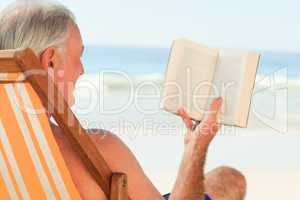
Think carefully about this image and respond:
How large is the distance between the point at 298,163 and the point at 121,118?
2.38 metres

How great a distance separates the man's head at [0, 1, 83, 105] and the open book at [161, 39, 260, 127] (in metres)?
0.49

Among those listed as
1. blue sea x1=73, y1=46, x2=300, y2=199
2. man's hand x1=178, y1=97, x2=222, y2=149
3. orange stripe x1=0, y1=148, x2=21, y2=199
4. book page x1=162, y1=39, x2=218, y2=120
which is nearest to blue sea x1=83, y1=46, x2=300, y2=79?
blue sea x1=73, y1=46, x2=300, y2=199

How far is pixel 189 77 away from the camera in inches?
73.0

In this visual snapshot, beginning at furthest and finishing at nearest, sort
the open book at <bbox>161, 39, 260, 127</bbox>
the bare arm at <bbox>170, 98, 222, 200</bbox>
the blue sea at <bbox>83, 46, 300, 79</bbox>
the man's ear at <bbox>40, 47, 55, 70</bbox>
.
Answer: the blue sea at <bbox>83, 46, 300, 79</bbox>, the open book at <bbox>161, 39, 260, 127</bbox>, the bare arm at <bbox>170, 98, 222, 200</bbox>, the man's ear at <bbox>40, 47, 55, 70</bbox>

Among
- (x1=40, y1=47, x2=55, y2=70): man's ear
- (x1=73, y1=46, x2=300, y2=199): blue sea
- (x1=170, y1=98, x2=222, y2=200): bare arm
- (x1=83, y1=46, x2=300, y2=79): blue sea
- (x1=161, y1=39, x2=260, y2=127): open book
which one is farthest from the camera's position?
(x1=83, y1=46, x2=300, y2=79): blue sea

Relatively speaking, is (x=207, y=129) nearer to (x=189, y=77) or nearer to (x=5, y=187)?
(x=189, y=77)

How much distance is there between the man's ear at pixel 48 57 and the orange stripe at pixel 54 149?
0.10 m

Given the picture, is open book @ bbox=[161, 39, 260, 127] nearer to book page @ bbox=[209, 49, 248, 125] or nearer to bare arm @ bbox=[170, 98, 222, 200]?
book page @ bbox=[209, 49, 248, 125]

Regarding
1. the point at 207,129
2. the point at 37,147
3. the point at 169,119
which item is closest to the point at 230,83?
the point at 207,129

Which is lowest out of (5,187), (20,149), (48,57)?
(5,187)

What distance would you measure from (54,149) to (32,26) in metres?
0.24

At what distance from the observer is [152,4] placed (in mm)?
12117

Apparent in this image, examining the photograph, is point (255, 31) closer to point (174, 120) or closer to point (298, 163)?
point (174, 120)

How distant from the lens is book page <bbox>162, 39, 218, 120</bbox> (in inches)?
73.3
